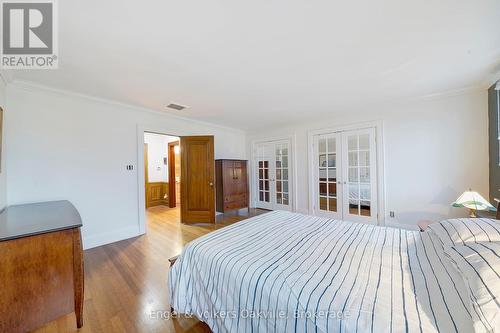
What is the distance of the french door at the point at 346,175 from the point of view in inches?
140

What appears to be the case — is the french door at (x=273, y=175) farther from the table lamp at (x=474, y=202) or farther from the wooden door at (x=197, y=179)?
the table lamp at (x=474, y=202)

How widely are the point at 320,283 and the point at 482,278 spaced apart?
0.64m

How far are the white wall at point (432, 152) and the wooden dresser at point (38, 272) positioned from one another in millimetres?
4266

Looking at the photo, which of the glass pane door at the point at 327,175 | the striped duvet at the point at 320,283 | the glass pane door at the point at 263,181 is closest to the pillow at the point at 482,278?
the striped duvet at the point at 320,283

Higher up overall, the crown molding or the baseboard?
the crown molding

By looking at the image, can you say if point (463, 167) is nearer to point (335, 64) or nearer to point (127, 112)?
point (335, 64)

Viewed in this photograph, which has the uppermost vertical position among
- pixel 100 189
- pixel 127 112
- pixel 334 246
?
pixel 127 112

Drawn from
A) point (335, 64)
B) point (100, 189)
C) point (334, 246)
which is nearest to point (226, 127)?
point (100, 189)

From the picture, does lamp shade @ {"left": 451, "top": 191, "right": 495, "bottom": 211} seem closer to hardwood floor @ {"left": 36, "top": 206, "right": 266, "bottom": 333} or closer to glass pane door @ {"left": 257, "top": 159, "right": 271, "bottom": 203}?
hardwood floor @ {"left": 36, "top": 206, "right": 266, "bottom": 333}

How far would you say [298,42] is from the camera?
162 centimetres

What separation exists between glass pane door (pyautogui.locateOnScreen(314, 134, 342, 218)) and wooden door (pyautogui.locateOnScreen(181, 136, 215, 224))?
7.63ft

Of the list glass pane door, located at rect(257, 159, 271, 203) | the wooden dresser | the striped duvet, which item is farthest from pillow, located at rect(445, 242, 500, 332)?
glass pane door, located at rect(257, 159, 271, 203)

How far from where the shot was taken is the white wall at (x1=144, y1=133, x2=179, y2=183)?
5.83 m

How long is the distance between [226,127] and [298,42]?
350 centimetres
